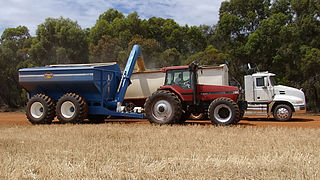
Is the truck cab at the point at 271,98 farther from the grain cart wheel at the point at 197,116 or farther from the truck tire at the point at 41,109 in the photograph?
the truck tire at the point at 41,109

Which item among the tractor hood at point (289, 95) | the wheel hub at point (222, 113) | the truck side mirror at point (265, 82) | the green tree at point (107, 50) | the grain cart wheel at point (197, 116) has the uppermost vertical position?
the green tree at point (107, 50)

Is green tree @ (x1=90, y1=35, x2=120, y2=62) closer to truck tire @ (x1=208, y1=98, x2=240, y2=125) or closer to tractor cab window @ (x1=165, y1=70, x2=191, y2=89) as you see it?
tractor cab window @ (x1=165, y1=70, x2=191, y2=89)

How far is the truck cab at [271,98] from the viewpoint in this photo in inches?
603

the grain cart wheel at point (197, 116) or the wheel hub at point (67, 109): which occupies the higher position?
the wheel hub at point (67, 109)

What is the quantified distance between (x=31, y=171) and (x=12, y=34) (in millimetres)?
37205

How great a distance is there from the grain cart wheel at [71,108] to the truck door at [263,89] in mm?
8417

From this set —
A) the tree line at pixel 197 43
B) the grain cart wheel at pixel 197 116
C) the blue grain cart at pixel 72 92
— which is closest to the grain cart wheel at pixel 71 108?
the blue grain cart at pixel 72 92

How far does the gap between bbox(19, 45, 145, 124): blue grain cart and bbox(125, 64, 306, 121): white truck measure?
183cm

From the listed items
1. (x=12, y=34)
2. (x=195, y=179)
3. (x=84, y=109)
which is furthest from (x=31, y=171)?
(x=12, y=34)

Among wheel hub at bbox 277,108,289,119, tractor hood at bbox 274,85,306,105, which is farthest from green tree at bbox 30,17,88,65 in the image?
wheel hub at bbox 277,108,289,119

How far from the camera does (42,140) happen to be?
318 inches

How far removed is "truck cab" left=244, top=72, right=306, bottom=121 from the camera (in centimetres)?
1533

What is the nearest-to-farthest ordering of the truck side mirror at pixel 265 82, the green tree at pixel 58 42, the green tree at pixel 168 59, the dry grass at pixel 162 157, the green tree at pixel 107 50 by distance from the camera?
the dry grass at pixel 162 157, the truck side mirror at pixel 265 82, the green tree at pixel 168 59, the green tree at pixel 107 50, the green tree at pixel 58 42

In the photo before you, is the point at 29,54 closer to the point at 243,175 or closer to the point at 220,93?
the point at 220,93
